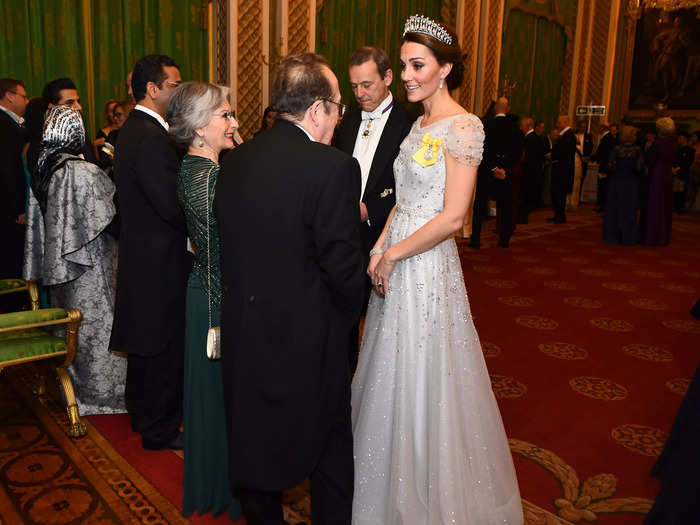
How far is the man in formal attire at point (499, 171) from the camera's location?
7.06m

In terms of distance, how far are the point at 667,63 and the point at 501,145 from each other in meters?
9.06

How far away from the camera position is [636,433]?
2855 mm

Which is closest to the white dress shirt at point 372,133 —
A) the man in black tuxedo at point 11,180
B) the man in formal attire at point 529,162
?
the man in black tuxedo at point 11,180

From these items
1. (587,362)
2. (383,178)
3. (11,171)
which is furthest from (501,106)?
(11,171)

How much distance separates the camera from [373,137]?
112 inches

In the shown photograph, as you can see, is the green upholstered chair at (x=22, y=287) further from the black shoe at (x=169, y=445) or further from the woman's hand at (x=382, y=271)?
the woman's hand at (x=382, y=271)

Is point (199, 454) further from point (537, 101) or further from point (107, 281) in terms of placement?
point (537, 101)

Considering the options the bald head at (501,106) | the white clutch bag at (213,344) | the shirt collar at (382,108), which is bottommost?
the white clutch bag at (213,344)

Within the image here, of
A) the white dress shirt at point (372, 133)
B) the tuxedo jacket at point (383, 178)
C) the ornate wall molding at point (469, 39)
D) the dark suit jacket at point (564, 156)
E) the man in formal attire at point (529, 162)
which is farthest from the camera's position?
the ornate wall molding at point (469, 39)

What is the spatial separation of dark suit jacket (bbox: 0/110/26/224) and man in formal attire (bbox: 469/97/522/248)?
470 cm

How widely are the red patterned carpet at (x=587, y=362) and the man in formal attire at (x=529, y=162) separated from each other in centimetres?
236

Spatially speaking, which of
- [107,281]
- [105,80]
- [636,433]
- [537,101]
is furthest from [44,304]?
[537,101]

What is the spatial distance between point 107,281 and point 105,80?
13.1 feet

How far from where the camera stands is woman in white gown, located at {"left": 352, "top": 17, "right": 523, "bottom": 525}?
1955 millimetres
